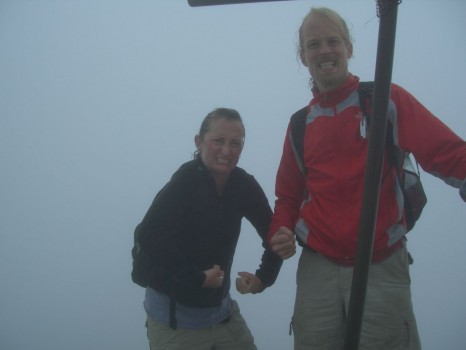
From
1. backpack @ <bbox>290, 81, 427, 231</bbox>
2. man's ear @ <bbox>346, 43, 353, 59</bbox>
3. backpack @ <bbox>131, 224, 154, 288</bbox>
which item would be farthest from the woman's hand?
man's ear @ <bbox>346, 43, 353, 59</bbox>

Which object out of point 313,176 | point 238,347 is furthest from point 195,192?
point 238,347

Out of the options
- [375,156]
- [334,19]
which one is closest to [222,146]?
[334,19]

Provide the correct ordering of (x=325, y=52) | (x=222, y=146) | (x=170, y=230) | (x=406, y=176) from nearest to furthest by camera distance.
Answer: (x=406, y=176) < (x=325, y=52) < (x=170, y=230) < (x=222, y=146)

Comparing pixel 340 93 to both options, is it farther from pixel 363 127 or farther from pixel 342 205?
pixel 342 205

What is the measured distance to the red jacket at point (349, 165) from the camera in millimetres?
923

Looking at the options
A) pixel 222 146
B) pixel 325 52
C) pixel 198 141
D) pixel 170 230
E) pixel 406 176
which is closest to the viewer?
pixel 406 176

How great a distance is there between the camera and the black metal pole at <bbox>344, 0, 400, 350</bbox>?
59cm

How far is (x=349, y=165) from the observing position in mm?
1099

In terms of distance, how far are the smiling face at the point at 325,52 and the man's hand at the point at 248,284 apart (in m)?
0.73

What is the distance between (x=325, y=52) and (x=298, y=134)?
0.29m

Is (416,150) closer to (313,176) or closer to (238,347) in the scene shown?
(313,176)

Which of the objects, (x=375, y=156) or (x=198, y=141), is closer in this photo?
(x=375, y=156)

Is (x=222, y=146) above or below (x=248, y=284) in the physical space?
above

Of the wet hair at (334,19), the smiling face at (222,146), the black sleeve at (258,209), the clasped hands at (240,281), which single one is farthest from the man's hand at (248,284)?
the wet hair at (334,19)
